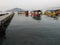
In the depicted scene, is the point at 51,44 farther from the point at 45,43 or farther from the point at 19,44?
the point at 19,44

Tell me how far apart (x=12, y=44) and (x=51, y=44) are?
118 inches

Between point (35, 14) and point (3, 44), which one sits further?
point (35, 14)

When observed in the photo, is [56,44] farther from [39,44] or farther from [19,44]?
[19,44]

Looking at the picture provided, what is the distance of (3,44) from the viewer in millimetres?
11961

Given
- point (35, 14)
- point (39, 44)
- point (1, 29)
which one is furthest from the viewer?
point (35, 14)

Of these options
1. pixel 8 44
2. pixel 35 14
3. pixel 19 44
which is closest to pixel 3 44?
pixel 8 44

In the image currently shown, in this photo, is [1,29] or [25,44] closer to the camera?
[25,44]

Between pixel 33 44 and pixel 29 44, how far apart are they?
313 millimetres

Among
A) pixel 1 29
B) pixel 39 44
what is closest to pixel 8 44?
pixel 39 44

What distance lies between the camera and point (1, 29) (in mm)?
18047

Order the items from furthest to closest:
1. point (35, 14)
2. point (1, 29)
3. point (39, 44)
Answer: point (35, 14) → point (1, 29) → point (39, 44)

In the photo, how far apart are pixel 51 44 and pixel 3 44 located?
12.3 feet

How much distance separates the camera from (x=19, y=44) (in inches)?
459

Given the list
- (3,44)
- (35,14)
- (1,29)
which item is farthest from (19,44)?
(35,14)
